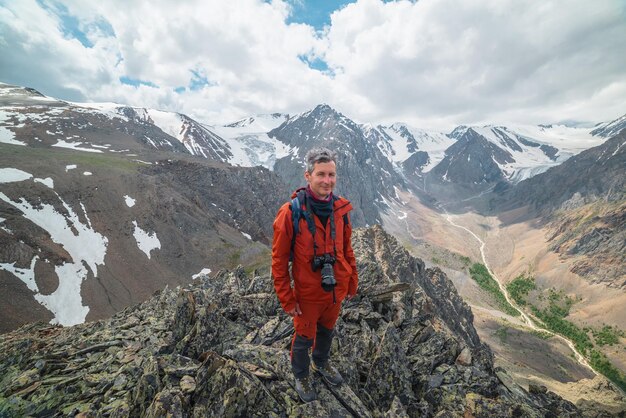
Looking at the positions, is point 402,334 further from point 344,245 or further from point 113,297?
point 113,297

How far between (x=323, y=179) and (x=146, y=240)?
8731 cm

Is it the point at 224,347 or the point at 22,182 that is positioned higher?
the point at 22,182

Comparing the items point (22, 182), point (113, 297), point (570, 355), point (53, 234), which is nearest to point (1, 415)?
point (113, 297)

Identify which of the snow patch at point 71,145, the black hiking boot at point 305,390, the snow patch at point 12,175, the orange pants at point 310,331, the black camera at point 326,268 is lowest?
the black hiking boot at point 305,390

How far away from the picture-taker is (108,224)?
77875 millimetres

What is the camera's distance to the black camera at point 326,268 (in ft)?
23.4

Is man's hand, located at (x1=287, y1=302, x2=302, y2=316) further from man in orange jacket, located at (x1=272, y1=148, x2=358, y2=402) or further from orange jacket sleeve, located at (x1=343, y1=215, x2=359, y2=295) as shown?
orange jacket sleeve, located at (x1=343, y1=215, x2=359, y2=295)

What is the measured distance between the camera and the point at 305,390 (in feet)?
26.7

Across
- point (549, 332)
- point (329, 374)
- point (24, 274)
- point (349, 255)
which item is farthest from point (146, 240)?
point (549, 332)

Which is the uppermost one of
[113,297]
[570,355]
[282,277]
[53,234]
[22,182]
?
[22,182]

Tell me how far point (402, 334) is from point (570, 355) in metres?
120

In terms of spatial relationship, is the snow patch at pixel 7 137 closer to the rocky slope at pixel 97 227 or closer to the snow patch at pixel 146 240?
the rocky slope at pixel 97 227

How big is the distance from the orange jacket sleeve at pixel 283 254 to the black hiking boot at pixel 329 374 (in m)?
2.71

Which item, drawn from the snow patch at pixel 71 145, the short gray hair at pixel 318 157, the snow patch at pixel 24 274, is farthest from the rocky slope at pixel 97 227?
the short gray hair at pixel 318 157
